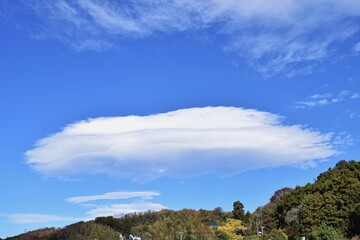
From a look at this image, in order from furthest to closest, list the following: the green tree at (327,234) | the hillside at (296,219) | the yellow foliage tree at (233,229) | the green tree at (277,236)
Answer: the yellow foliage tree at (233,229)
the green tree at (277,236)
the hillside at (296,219)
the green tree at (327,234)

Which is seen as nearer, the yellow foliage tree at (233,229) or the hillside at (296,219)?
the hillside at (296,219)

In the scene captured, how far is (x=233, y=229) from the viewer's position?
4859 centimetres

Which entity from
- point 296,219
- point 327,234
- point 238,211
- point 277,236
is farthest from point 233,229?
point 327,234

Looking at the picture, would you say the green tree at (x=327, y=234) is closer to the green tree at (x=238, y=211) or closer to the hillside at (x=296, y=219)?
the hillside at (x=296, y=219)

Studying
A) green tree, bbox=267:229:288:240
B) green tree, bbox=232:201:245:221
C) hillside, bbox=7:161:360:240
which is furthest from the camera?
green tree, bbox=232:201:245:221

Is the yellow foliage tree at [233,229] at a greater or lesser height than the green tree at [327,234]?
greater

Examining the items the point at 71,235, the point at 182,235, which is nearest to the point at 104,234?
the point at 71,235

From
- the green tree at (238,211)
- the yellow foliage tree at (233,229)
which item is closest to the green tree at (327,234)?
the yellow foliage tree at (233,229)

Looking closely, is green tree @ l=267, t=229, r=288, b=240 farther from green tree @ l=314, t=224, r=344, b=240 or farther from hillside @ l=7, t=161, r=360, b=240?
green tree @ l=314, t=224, r=344, b=240

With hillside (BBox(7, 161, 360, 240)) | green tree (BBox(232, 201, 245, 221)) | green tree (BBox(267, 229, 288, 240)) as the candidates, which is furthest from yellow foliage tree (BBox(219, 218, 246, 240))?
green tree (BBox(267, 229, 288, 240))

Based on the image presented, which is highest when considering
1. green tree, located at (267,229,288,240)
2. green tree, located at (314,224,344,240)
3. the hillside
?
the hillside

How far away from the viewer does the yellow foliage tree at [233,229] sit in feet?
154

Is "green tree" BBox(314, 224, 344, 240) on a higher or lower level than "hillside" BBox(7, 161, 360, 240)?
lower

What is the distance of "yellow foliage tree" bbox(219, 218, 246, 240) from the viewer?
46875 mm
